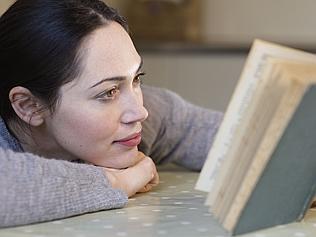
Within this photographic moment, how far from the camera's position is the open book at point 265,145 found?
0.90 metres

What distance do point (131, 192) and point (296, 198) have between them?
1.06 ft

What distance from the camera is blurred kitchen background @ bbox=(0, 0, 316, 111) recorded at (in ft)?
10.6

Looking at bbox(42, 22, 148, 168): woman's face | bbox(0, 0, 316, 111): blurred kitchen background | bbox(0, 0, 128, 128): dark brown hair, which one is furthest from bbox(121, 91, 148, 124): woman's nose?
bbox(0, 0, 316, 111): blurred kitchen background

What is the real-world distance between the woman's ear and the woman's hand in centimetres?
17

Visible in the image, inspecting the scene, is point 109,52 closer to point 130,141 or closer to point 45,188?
point 130,141

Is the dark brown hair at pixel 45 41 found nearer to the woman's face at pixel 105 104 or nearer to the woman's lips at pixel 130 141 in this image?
the woman's face at pixel 105 104

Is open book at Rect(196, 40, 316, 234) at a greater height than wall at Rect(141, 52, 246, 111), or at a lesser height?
greater

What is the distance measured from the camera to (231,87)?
3248mm

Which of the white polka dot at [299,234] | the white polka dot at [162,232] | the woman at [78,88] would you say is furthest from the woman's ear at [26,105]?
the white polka dot at [299,234]

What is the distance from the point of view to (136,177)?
1.31 meters

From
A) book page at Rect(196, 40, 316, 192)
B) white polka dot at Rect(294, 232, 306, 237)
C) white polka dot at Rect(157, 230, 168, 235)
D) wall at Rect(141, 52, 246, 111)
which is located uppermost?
book page at Rect(196, 40, 316, 192)

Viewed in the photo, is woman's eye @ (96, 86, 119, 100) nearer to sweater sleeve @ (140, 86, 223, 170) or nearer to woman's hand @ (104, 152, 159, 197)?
woman's hand @ (104, 152, 159, 197)

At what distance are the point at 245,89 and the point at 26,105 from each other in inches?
19.8

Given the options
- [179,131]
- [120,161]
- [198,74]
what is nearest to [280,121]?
[120,161]
